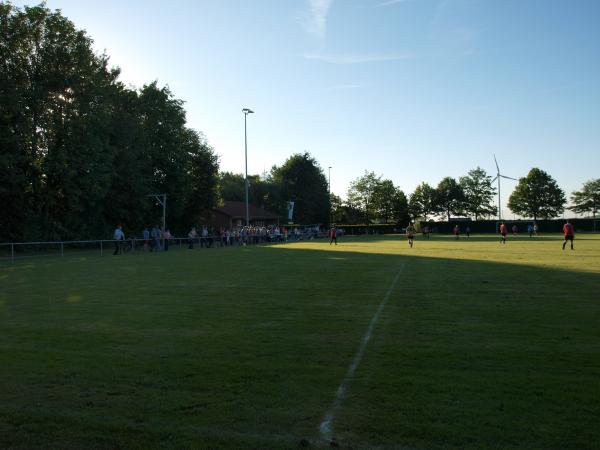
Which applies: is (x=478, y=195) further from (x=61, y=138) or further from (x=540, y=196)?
(x=61, y=138)

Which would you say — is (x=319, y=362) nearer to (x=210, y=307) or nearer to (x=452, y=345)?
(x=452, y=345)

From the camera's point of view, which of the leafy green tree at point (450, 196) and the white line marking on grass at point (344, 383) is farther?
the leafy green tree at point (450, 196)

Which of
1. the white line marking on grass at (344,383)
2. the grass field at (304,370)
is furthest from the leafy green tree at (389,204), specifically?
the white line marking on grass at (344,383)

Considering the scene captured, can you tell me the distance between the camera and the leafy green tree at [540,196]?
385 ft

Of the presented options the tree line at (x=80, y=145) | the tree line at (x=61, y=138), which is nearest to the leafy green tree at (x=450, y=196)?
the tree line at (x=80, y=145)

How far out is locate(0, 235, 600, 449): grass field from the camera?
4211 mm

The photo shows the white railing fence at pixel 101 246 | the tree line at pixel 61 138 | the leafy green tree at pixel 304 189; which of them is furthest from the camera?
the leafy green tree at pixel 304 189

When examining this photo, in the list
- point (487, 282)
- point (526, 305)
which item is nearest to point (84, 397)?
point (526, 305)

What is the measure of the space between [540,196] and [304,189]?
5517cm

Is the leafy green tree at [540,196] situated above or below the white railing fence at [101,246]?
above

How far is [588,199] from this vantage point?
13238 centimetres

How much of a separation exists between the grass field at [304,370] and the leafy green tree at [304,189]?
294 feet

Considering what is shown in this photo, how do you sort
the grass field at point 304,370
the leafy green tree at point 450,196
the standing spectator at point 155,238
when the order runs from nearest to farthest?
the grass field at point 304,370
the standing spectator at point 155,238
the leafy green tree at point 450,196

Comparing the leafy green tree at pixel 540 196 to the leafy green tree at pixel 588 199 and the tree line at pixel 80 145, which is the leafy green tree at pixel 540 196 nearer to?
the leafy green tree at pixel 588 199
